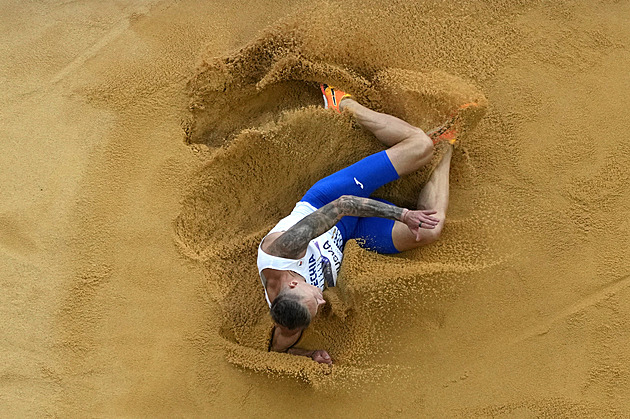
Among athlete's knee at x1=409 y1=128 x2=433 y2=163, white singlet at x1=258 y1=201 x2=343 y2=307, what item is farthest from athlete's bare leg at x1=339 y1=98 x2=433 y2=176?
white singlet at x1=258 y1=201 x2=343 y2=307

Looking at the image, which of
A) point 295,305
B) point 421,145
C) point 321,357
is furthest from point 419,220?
point 321,357

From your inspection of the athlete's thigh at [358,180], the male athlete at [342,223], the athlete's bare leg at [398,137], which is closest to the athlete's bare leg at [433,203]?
the male athlete at [342,223]

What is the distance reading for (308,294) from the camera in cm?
236

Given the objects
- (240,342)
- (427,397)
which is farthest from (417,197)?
(240,342)

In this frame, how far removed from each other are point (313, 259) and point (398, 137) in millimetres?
796

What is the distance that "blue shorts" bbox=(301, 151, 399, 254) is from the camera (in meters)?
2.65

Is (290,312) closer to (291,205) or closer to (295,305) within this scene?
(295,305)

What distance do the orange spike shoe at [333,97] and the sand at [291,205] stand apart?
68mm

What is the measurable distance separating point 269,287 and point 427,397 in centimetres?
91

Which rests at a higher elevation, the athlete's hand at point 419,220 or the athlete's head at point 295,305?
the athlete's hand at point 419,220

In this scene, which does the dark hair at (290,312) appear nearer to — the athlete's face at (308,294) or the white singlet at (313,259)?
the athlete's face at (308,294)

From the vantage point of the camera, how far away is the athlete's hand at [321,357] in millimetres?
2572

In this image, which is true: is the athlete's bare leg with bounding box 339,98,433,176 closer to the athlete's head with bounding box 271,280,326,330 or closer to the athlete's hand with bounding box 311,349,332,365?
the athlete's head with bounding box 271,280,326,330

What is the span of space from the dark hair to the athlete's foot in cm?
117
